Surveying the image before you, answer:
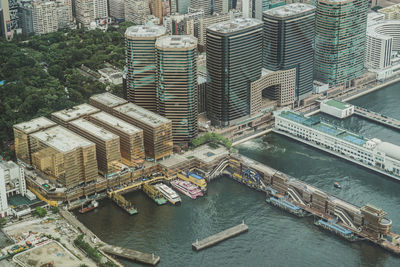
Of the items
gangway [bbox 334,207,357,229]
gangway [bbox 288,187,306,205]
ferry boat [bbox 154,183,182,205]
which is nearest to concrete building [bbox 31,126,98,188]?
ferry boat [bbox 154,183,182,205]

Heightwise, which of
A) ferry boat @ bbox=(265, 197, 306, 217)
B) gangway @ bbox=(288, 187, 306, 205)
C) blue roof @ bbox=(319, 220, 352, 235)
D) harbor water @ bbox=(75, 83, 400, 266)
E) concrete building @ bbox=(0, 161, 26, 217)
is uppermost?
concrete building @ bbox=(0, 161, 26, 217)

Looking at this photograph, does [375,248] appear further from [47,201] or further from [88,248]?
[47,201]

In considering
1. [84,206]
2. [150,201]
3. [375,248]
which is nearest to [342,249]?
[375,248]

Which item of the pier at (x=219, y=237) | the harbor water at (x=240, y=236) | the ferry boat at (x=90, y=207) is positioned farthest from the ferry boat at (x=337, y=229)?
the ferry boat at (x=90, y=207)

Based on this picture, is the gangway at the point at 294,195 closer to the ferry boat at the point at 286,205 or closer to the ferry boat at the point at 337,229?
the ferry boat at the point at 286,205

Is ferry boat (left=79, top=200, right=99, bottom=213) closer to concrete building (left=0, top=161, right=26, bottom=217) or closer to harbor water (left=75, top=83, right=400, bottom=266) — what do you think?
harbor water (left=75, top=83, right=400, bottom=266)

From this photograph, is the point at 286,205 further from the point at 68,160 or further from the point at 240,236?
the point at 68,160
